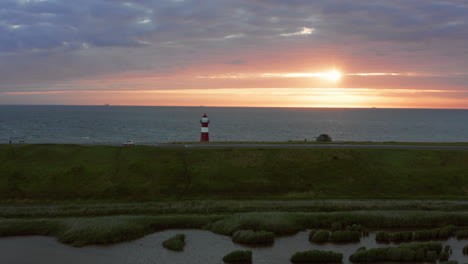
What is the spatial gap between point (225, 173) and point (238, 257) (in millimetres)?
16800

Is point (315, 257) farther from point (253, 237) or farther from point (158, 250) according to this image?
point (158, 250)

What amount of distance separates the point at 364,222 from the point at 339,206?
3.72 meters

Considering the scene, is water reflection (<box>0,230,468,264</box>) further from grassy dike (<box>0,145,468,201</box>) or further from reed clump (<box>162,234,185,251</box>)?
grassy dike (<box>0,145,468,201</box>)

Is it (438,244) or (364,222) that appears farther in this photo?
(364,222)

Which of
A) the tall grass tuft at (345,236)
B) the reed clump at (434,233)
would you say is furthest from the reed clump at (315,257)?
the reed clump at (434,233)

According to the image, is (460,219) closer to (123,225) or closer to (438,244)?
(438,244)

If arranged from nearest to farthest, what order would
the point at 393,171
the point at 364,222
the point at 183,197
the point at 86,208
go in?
1. the point at 364,222
2. the point at 86,208
3. the point at 183,197
4. the point at 393,171

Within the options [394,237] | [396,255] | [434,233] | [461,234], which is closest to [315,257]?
[396,255]

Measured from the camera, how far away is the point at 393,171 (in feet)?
122

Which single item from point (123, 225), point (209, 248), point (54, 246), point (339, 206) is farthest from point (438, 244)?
point (54, 246)

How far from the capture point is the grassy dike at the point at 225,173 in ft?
107

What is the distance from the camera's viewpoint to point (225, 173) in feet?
119

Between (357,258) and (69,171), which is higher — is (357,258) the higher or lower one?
the lower one

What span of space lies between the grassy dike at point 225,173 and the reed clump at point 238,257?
41.6 ft
